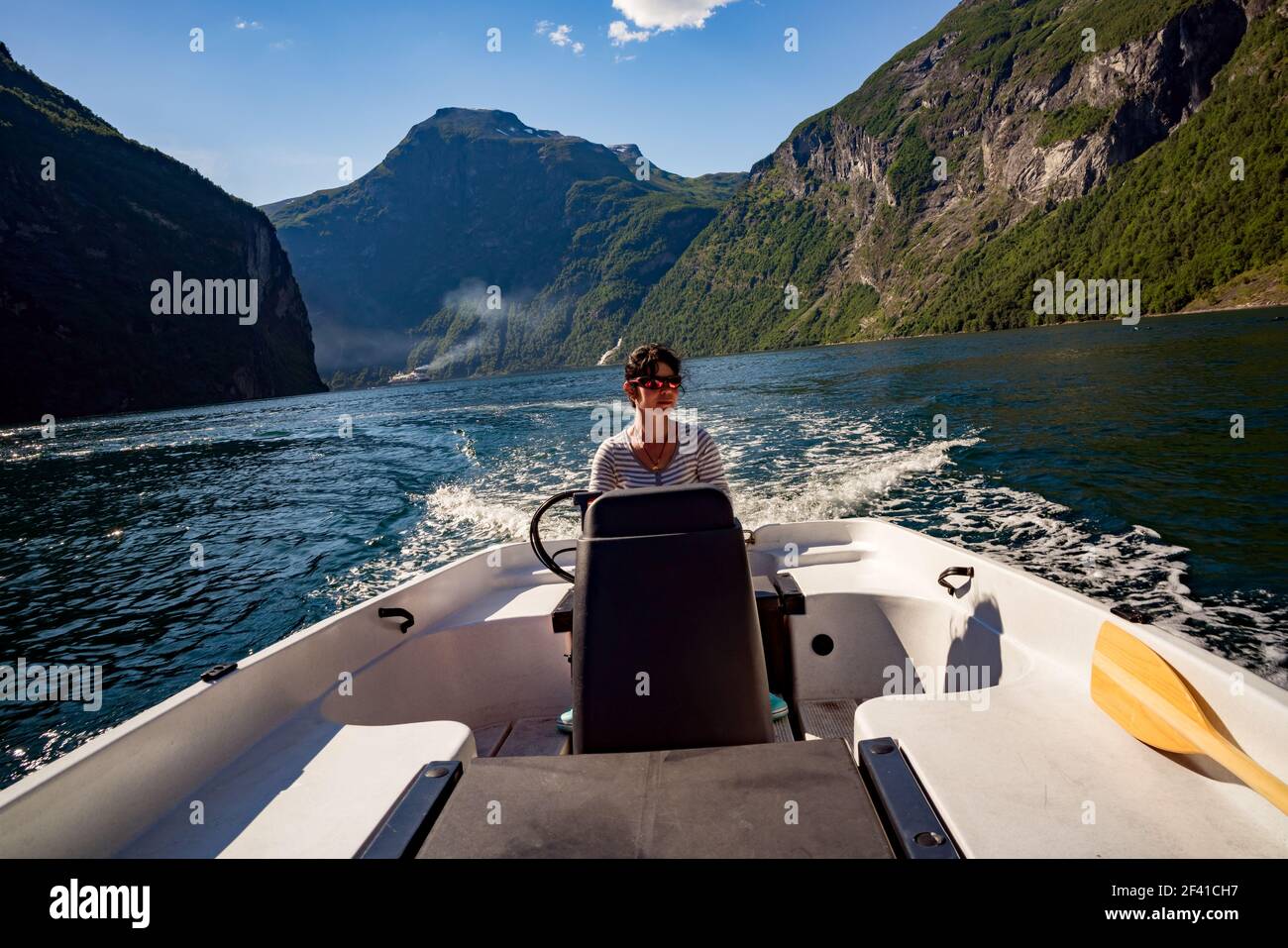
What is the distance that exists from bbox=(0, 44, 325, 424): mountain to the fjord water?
5982 centimetres

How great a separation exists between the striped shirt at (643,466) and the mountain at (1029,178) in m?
88.5

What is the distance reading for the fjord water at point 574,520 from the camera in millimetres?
6383

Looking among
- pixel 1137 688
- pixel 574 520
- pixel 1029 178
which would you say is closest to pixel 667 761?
pixel 1137 688

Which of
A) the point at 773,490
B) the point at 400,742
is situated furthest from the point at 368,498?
the point at 400,742

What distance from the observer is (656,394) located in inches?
117

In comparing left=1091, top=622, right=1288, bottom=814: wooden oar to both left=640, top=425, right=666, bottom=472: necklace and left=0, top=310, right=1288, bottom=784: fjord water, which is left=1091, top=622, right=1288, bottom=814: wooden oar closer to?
left=640, top=425, right=666, bottom=472: necklace

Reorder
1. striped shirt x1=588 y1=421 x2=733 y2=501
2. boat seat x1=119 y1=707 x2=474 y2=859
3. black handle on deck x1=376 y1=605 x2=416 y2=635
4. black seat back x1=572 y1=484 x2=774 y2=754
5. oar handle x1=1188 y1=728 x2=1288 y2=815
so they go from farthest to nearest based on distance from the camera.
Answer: black handle on deck x1=376 y1=605 x2=416 y2=635
striped shirt x1=588 y1=421 x2=733 y2=501
black seat back x1=572 y1=484 x2=774 y2=754
boat seat x1=119 y1=707 x2=474 y2=859
oar handle x1=1188 y1=728 x2=1288 y2=815

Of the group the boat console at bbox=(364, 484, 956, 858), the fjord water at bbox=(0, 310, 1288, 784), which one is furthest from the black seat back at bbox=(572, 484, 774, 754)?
the fjord water at bbox=(0, 310, 1288, 784)

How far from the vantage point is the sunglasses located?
2934 mm

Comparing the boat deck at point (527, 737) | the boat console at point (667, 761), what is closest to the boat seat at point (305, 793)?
the boat console at point (667, 761)

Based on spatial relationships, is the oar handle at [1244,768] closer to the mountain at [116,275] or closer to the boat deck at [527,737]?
the boat deck at [527,737]

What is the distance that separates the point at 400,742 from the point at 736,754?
111 centimetres

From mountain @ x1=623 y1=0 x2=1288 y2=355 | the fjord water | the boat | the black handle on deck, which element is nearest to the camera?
the boat
